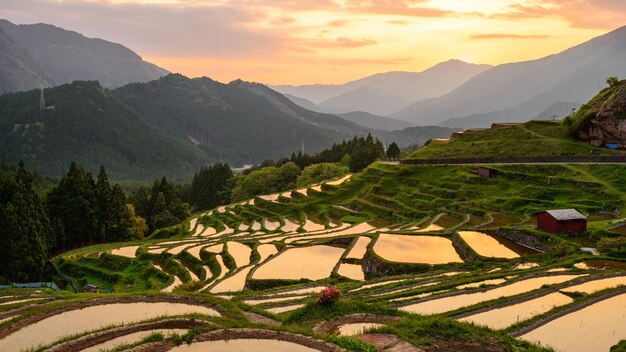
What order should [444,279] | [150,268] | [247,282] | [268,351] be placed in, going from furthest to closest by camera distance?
[150,268]
[247,282]
[444,279]
[268,351]

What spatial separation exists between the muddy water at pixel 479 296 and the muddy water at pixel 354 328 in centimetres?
362

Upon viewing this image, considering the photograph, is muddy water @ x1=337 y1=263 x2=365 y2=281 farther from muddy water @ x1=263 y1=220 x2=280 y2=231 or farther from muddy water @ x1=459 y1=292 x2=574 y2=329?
muddy water @ x1=263 y1=220 x2=280 y2=231

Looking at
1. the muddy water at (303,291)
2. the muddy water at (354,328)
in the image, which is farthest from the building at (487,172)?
the muddy water at (354,328)

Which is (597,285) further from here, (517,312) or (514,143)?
(514,143)

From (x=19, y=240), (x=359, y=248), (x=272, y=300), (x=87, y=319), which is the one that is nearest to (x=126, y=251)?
(x=19, y=240)

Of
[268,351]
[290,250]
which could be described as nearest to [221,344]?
[268,351]

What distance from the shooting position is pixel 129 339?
17.7 m

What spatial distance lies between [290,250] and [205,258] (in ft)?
29.0

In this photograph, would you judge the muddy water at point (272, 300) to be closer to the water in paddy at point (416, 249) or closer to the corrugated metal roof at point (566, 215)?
the water in paddy at point (416, 249)

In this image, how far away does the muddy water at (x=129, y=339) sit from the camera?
669 inches

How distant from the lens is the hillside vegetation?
68.9 meters

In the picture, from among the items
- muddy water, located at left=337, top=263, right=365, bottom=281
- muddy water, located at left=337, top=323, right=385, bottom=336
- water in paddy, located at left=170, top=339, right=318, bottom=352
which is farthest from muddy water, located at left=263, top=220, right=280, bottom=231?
water in paddy, located at left=170, top=339, right=318, bottom=352

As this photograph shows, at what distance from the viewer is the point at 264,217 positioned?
72.2 metres

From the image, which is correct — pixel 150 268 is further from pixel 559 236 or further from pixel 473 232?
pixel 559 236
